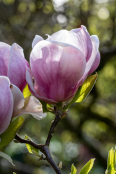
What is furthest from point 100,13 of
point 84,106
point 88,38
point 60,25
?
point 88,38

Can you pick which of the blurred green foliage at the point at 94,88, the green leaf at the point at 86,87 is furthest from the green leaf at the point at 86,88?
the blurred green foliage at the point at 94,88

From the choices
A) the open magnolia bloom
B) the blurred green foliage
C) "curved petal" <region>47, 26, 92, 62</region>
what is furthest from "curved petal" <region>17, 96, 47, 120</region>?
the blurred green foliage

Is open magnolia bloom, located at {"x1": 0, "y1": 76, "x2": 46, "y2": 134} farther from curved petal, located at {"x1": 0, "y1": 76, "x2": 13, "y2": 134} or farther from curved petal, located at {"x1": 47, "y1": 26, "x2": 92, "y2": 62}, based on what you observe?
curved petal, located at {"x1": 47, "y1": 26, "x2": 92, "y2": 62}

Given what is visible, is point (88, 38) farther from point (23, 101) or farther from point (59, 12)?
point (59, 12)

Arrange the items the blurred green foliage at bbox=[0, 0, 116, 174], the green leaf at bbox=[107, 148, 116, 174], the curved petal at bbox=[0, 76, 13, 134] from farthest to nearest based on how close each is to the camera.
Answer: the blurred green foliage at bbox=[0, 0, 116, 174], the green leaf at bbox=[107, 148, 116, 174], the curved petal at bbox=[0, 76, 13, 134]

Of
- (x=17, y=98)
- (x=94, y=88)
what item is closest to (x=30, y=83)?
(x=17, y=98)

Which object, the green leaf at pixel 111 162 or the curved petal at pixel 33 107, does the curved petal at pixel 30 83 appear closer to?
the curved petal at pixel 33 107
